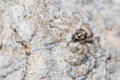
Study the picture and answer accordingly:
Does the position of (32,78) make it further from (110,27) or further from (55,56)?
(110,27)

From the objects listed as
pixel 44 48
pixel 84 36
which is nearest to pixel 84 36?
pixel 84 36

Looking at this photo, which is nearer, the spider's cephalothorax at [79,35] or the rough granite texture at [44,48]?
the rough granite texture at [44,48]

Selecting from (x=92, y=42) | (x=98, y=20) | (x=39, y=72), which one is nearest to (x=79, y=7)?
(x=98, y=20)

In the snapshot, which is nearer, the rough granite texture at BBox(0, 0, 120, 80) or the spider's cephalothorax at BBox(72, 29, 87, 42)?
the rough granite texture at BBox(0, 0, 120, 80)

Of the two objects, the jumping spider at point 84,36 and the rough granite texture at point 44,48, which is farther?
the jumping spider at point 84,36
